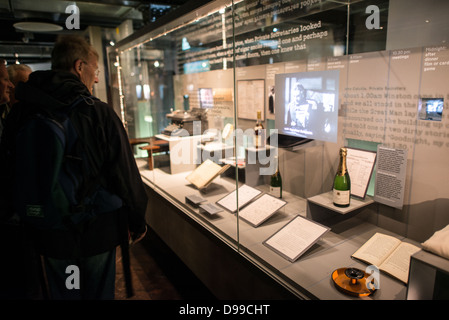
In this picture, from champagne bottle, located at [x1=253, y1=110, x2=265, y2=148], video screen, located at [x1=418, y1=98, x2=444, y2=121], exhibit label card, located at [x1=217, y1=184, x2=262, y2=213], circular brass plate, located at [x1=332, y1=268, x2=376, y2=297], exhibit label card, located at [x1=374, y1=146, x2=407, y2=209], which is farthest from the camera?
champagne bottle, located at [x1=253, y1=110, x2=265, y2=148]

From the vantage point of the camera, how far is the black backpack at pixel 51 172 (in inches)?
55.5

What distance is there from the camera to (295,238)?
1734 millimetres

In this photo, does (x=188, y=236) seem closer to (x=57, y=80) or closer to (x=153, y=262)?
(x=153, y=262)

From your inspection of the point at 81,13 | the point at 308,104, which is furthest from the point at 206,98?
the point at 81,13

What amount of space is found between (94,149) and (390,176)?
1.70 m

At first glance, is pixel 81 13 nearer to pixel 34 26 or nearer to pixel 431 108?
pixel 34 26

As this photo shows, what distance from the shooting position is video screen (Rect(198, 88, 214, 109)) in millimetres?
2784

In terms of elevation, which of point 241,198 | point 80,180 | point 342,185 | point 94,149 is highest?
point 94,149

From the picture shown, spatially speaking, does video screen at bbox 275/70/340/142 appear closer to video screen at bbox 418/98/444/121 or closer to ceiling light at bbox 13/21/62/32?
video screen at bbox 418/98/444/121

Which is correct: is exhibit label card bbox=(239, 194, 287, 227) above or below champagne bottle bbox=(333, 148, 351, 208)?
below

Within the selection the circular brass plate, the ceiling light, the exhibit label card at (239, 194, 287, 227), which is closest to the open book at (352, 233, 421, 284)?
the circular brass plate

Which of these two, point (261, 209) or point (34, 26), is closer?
point (261, 209)

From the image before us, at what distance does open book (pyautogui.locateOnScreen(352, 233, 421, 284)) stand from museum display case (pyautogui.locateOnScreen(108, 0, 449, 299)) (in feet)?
0.15
